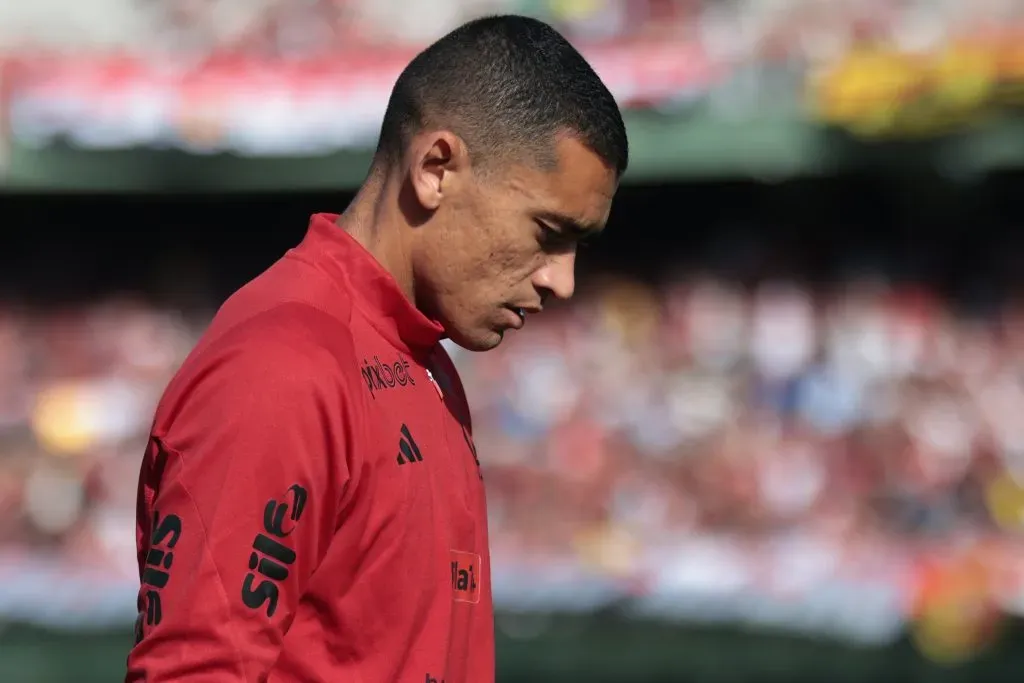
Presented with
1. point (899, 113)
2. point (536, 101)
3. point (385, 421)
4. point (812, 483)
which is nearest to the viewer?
point (385, 421)

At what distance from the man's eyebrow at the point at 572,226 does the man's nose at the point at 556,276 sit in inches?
1.7

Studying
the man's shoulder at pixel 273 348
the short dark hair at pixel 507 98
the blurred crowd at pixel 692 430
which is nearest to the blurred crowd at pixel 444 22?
the blurred crowd at pixel 692 430

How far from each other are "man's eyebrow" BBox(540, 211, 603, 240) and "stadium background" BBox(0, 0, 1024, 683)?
3969 millimetres

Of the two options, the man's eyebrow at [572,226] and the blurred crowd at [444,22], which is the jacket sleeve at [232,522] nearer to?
the man's eyebrow at [572,226]

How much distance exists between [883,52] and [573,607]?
8.24ft

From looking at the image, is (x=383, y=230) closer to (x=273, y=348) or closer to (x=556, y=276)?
(x=556, y=276)

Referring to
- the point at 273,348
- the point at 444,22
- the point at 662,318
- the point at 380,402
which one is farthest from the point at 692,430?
the point at 273,348

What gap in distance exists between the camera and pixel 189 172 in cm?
628

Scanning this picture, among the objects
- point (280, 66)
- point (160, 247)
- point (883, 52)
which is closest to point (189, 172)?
point (280, 66)

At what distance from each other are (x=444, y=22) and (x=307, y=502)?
547 centimetres

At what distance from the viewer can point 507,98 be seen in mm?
1830

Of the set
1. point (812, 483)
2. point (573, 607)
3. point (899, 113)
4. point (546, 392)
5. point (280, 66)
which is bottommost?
point (573, 607)

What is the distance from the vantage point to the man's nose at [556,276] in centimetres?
191

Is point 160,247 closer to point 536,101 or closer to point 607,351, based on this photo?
point 607,351
